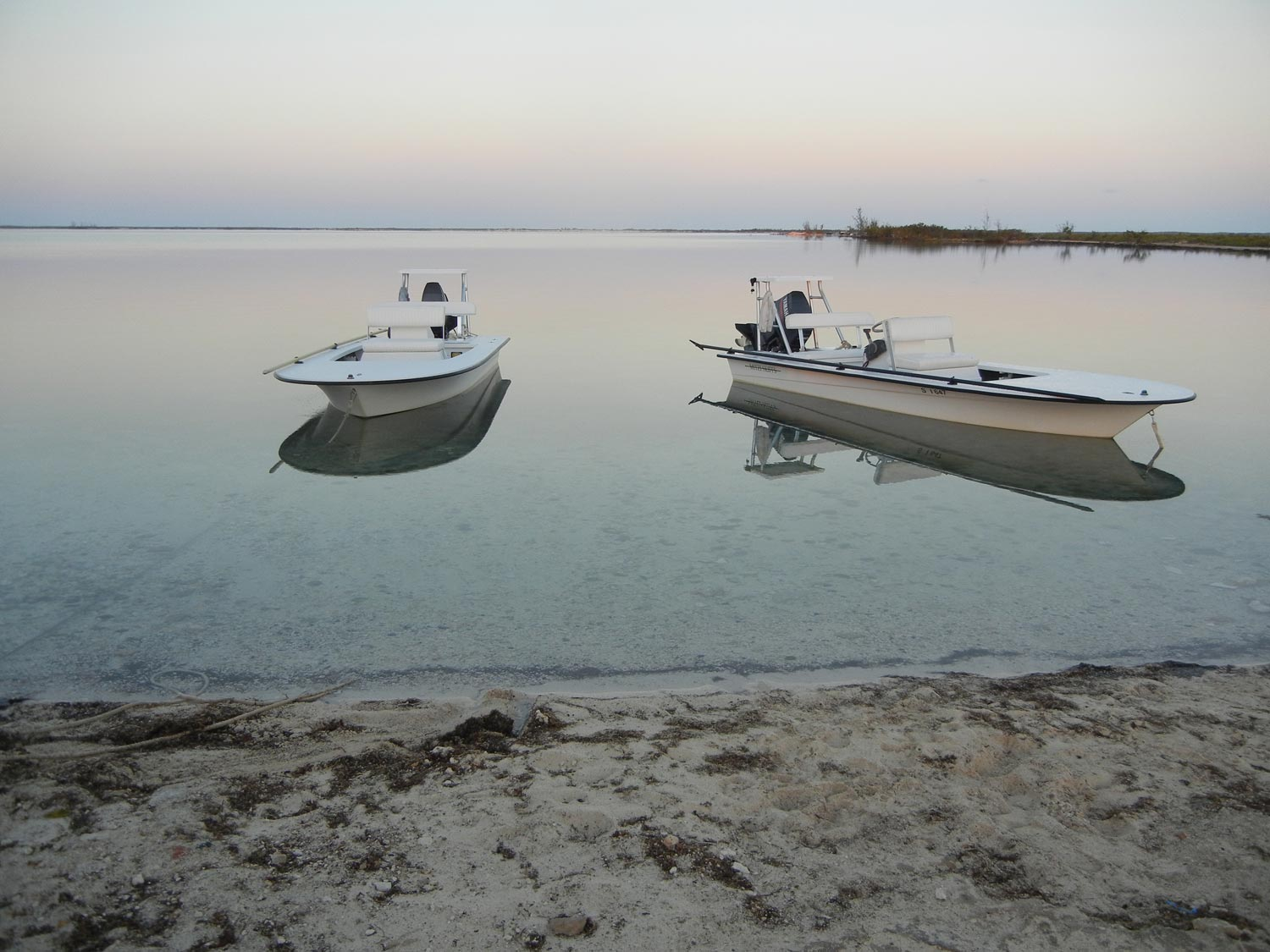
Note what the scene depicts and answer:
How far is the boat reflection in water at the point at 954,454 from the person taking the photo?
855 cm

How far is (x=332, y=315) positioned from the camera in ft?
73.3

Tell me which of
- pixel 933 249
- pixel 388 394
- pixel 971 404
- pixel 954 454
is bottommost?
pixel 954 454

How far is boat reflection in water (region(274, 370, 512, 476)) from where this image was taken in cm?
920

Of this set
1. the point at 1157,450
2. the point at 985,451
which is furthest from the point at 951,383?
the point at 1157,450

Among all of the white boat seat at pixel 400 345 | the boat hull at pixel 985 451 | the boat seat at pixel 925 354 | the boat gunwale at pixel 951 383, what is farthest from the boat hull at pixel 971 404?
the white boat seat at pixel 400 345

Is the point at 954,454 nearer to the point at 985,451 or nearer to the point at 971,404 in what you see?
the point at 985,451

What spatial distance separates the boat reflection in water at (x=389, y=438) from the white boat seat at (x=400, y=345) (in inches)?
32.9

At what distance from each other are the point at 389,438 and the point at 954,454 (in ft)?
22.6

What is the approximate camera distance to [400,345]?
12.1m

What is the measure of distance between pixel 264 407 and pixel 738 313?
614 inches

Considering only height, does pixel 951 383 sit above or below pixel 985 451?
above

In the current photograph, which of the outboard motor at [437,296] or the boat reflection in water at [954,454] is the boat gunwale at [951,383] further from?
the outboard motor at [437,296]

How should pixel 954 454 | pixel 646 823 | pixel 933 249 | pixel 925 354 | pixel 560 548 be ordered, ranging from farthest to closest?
pixel 933 249
pixel 925 354
pixel 954 454
pixel 560 548
pixel 646 823

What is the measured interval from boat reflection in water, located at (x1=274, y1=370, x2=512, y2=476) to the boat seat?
5.73 meters
